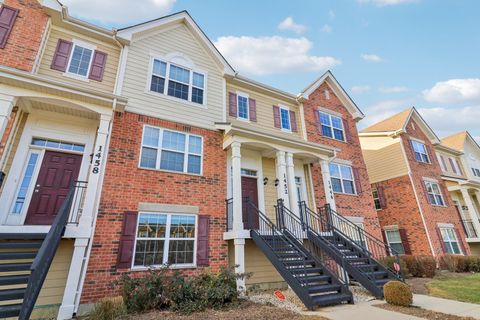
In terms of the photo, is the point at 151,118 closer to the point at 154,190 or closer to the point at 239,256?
the point at 154,190

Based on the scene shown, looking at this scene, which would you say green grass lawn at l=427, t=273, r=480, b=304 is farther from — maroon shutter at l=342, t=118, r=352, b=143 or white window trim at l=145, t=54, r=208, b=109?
→ white window trim at l=145, t=54, r=208, b=109

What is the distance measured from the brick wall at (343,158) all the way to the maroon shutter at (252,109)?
3255 millimetres

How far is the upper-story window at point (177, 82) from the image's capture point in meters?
9.84

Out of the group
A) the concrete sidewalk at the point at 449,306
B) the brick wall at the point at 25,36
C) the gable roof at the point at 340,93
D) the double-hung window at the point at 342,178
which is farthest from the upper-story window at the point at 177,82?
the concrete sidewalk at the point at 449,306

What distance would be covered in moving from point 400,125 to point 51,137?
2099cm

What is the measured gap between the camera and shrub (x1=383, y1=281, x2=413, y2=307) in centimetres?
628

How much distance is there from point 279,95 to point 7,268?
12185mm

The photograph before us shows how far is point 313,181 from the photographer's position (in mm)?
12289

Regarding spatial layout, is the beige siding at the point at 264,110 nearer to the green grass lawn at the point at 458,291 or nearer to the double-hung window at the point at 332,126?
the double-hung window at the point at 332,126

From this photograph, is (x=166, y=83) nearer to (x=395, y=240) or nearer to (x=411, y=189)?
(x=411, y=189)

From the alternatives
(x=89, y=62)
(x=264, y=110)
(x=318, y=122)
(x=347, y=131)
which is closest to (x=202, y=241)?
(x=264, y=110)

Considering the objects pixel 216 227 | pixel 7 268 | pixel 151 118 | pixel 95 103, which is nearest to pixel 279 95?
pixel 151 118

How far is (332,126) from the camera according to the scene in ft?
48.7

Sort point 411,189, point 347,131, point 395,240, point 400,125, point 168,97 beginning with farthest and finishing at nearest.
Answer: point 400,125 < point 395,240 < point 411,189 < point 347,131 < point 168,97
